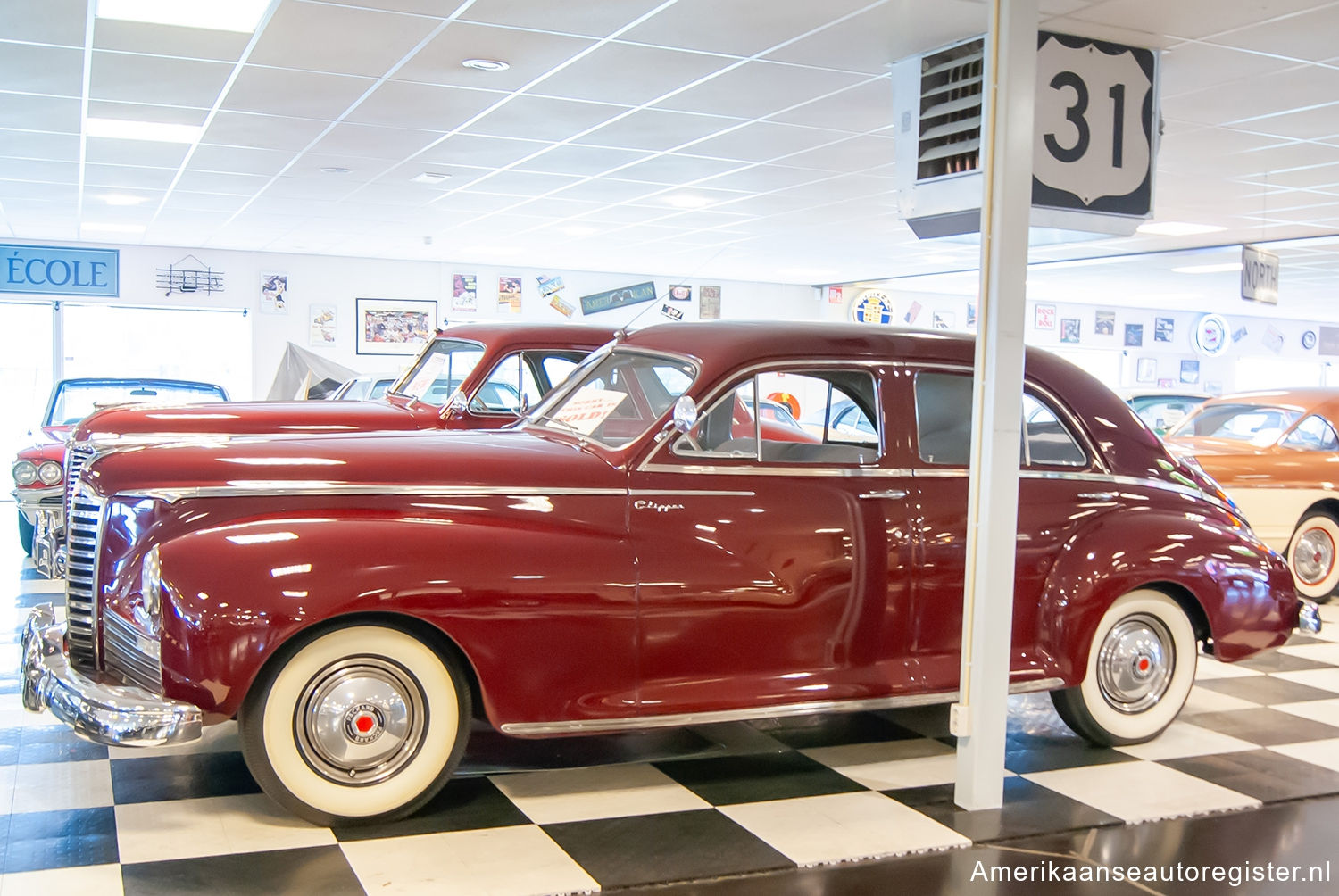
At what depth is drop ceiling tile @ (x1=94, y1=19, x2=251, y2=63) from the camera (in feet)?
21.5

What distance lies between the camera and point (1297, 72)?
22.8 ft

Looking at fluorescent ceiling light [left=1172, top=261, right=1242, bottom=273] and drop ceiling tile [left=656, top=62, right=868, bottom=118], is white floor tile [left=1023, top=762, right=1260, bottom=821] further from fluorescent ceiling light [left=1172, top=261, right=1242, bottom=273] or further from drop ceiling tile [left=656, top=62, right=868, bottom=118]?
fluorescent ceiling light [left=1172, top=261, right=1242, bottom=273]

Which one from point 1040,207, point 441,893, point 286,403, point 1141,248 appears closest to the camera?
point 441,893

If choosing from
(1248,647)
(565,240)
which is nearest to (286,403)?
(1248,647)

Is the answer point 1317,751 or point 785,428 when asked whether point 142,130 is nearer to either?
point 785,428

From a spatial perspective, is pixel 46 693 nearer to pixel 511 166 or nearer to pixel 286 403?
pixel 286 403

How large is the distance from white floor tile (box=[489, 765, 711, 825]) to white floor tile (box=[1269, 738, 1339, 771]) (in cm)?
255

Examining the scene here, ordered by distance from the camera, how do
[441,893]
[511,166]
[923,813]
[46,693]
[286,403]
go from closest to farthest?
1. [441,893]
2. [46,693]
3. [923,813]
4. [286,403]
5. [511,166]

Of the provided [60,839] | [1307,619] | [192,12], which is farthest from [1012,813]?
[192,12]

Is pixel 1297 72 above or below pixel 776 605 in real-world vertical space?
above

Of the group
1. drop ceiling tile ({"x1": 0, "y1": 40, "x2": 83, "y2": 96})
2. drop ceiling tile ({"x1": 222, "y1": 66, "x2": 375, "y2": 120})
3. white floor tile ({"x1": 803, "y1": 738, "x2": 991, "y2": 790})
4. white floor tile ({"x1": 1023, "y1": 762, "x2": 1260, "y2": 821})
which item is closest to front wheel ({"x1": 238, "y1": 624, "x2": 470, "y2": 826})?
white floor tile ({"x1": 803, "y1": 738, "x2": 991, "y2": 790})

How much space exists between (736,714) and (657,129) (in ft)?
18.9

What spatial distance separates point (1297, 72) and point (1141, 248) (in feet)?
27.5

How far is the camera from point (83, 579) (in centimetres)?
392
